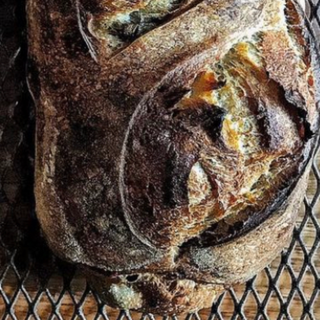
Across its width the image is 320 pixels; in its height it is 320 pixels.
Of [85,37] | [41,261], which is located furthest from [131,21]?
[41,261]

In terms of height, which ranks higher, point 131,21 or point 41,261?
point 131,21

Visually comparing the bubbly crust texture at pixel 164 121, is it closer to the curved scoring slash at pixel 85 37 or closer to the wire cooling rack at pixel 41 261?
the curved scoring slash at pixel 85 37

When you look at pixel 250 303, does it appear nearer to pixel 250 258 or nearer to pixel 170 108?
pixel 250 258

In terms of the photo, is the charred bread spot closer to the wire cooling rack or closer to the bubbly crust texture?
the bubbly crust texture

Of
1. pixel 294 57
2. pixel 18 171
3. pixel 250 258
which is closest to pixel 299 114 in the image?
pixel 294 57

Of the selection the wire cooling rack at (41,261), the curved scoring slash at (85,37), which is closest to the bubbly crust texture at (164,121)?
the curved scoring slash at (85,37)

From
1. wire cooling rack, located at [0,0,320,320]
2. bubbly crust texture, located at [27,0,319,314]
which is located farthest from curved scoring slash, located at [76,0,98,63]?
wire cooling rack, located at [0,0,320,320]

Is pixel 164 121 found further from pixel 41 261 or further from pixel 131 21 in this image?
pixel 41 261

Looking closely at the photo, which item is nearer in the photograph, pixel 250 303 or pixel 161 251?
pixel 161 251
